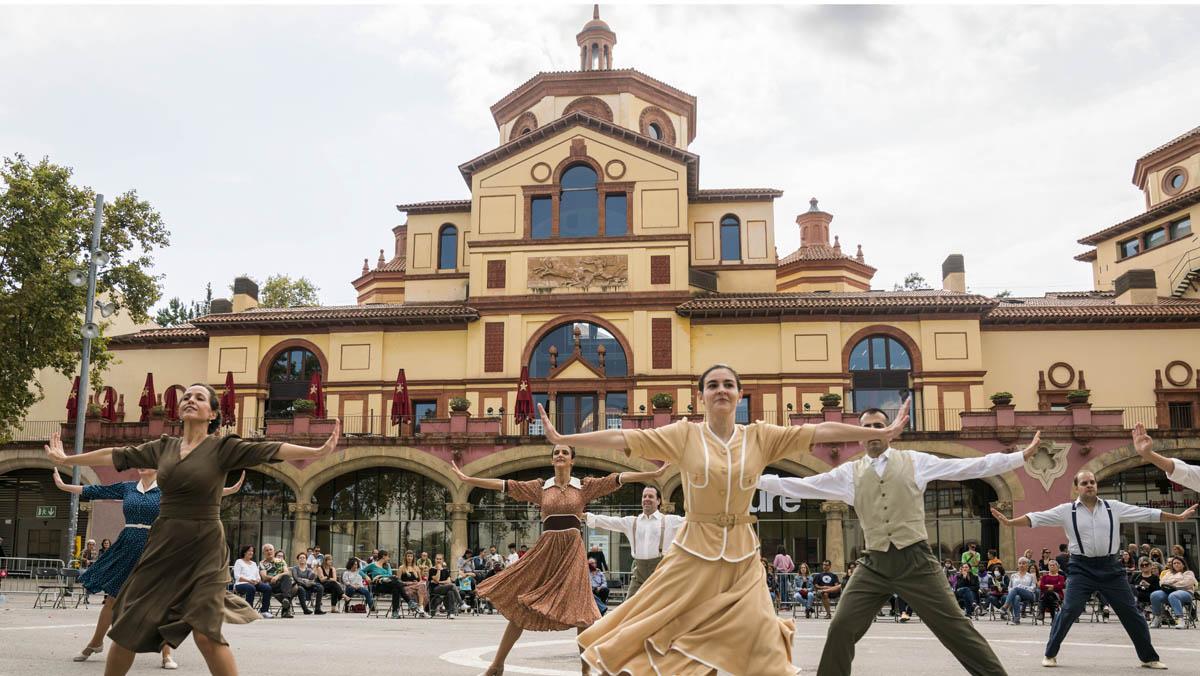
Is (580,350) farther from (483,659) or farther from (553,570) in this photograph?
(553,570)

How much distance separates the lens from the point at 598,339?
128 feet

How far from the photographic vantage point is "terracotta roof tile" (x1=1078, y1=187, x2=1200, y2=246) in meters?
43.6

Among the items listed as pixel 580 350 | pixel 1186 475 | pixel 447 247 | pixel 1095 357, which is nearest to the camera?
pixel 1186 475

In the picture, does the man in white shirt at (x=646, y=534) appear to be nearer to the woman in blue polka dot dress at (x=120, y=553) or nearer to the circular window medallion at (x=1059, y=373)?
the woman in blue polka dot dress at (x=120, y=553)

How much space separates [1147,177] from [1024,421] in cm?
2125

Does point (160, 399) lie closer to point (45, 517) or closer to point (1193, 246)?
point (45, 517)

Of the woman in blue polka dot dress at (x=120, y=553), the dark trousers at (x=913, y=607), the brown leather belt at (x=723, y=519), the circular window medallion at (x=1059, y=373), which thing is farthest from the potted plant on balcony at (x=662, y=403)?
the brown leather belt at (x=723, y=519)

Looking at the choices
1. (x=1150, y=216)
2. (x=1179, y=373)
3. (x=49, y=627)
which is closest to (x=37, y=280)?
(x=49, y=627)

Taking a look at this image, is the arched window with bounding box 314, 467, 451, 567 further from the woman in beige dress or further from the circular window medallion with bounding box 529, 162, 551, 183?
the woman in beige dress

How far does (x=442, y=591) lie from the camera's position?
21.6 metres

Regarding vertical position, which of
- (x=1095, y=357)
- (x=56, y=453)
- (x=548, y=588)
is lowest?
(x=548, y=588)

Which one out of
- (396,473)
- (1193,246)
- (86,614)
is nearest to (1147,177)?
(1193,246)

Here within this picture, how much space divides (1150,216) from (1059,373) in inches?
493

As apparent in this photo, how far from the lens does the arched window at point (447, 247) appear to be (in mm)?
45584
